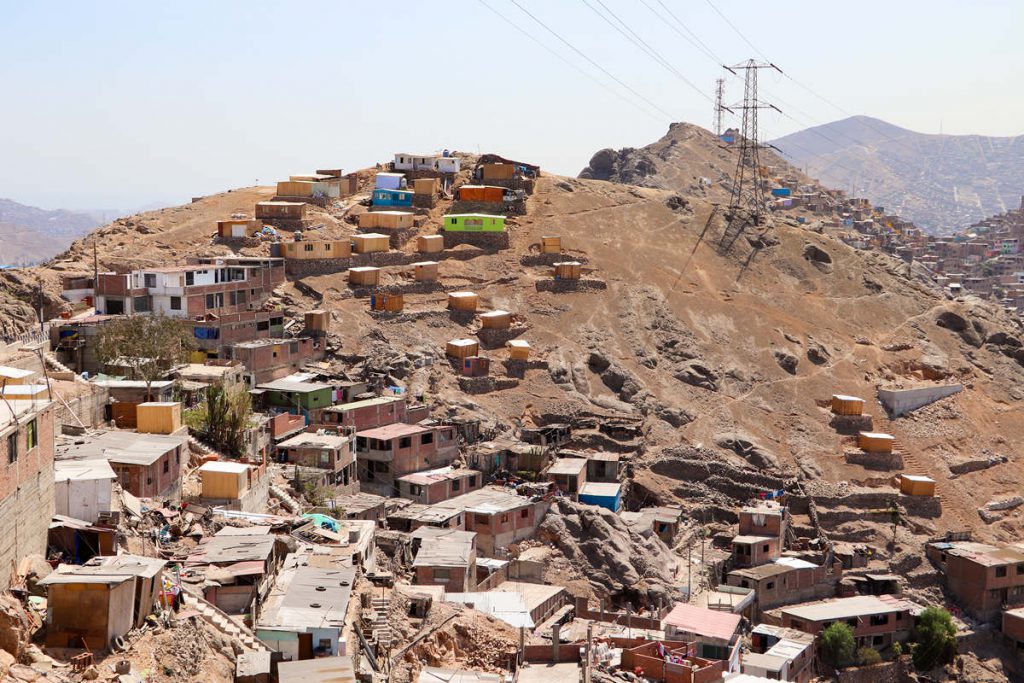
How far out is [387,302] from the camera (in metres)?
44.6

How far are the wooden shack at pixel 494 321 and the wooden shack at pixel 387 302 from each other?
3349mm

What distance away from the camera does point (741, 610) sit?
3130 cm

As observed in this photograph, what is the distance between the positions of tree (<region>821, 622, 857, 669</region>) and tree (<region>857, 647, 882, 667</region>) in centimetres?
54

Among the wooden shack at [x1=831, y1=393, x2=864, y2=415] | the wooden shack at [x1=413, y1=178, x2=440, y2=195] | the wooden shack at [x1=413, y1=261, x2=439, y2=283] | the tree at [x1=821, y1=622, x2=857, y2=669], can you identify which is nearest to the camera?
the tree at [x1=821, y1=622, x2=857, y2=669]

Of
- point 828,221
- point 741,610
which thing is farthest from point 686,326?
point 828,221

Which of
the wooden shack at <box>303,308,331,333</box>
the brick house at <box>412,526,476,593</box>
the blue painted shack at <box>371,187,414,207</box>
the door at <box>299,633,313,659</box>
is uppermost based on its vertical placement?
the blue painted shack at <box>371,187,414,207</box>

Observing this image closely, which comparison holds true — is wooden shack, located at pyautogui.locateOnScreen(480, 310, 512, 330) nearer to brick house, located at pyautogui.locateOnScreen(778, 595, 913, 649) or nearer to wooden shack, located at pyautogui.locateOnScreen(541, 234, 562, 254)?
wooden shack, located at pyautogui.locateOnScreen(541, 234, 562, 254)

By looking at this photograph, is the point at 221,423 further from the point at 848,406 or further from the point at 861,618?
the point at 848,406

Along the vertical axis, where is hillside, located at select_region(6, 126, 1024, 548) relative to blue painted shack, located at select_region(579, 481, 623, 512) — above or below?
above

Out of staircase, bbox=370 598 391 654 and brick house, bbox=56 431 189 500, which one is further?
brick house, bbox=56 431 189 500

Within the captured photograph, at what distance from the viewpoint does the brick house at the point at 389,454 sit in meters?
32.4

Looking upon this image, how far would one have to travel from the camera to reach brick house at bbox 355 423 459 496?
32375mm

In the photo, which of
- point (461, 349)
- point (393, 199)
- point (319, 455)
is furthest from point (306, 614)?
point (393, 199)

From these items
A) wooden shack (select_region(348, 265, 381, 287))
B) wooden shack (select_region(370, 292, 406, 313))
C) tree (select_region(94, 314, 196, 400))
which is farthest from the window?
wooden shack (select_region(348, 265, 381, 287))
